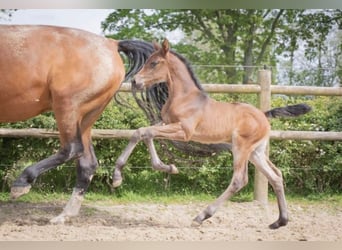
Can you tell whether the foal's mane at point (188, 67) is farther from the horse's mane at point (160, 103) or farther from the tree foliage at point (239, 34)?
the tree foliage at point (239, 34)

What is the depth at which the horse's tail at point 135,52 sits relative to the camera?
12.3ft

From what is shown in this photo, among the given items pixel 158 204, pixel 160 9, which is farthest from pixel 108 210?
pixel 160 9

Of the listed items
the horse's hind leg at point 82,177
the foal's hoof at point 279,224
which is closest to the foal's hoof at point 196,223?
the foal's hoof at point 279,224

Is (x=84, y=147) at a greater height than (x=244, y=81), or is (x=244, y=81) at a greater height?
(x=244, y=81)

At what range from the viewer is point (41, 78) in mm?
3498

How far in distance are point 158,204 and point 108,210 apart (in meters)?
0.41

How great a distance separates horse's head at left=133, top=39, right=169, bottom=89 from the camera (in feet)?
11.9

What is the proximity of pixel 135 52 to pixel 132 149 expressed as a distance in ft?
2.43

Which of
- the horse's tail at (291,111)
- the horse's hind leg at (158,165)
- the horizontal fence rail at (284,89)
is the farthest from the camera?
the horizontal fence rail at (284,89)

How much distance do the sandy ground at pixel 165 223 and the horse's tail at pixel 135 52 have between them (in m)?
1.06

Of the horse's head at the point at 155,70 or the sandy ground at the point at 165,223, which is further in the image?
the horse's head at the point at 155,70

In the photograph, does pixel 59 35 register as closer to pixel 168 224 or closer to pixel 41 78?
pixel 41 78

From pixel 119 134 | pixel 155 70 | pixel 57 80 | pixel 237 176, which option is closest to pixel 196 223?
pixel 237 176

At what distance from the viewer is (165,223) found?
12.2 ft
